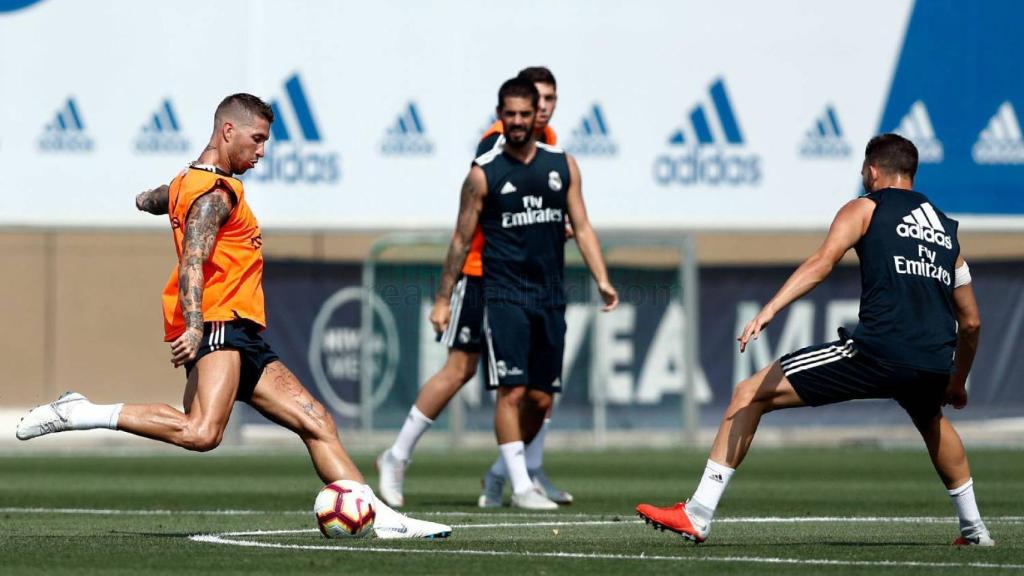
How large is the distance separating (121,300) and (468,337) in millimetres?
9475

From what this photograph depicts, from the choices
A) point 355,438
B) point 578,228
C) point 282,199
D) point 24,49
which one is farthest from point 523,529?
point 24,49

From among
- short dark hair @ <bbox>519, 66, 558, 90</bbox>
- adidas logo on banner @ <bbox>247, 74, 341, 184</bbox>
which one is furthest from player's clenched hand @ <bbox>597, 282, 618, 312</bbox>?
adidas logo on banner @ <bbox>247, 74, 341, 184</bbox>

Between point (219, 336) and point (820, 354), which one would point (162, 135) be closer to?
point (219, 336)

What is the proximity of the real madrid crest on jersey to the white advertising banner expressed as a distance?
9469 millimetres

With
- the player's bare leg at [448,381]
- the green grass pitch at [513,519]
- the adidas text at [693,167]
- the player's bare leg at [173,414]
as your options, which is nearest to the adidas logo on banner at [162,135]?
the green grass pitch at [513,519]

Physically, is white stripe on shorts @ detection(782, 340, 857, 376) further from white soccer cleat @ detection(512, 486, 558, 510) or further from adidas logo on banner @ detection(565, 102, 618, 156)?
adidas logo on banner @ detection(565, 102, 618, 156)

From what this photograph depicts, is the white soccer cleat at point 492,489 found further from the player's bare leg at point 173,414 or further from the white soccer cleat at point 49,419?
the white soccer cleat at point 49,419

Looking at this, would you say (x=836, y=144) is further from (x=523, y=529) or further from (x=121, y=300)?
(x=523, y=529)

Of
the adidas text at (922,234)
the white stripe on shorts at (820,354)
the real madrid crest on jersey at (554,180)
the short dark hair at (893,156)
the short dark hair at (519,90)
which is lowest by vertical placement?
the white stripe on shorts at (820,354)

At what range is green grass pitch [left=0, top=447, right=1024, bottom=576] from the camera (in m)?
7.41

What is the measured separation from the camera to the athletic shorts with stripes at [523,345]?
11.1m

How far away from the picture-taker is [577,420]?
65.4 ft

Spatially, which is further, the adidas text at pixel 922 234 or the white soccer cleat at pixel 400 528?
the white soccer cleat at pixel 400 528

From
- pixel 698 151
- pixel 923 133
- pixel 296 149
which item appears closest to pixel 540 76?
pixel 296 149
